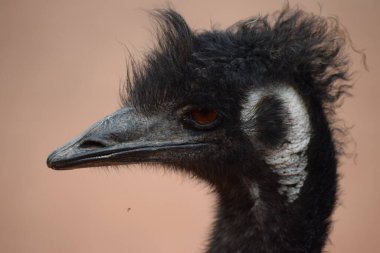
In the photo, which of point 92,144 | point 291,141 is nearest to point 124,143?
point 92,144

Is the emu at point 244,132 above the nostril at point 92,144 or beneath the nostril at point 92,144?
above

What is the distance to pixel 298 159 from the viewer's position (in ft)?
5.30

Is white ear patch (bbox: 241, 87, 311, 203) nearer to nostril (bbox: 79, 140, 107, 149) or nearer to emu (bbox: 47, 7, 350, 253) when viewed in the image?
emu (bbox: 47, 7, 350, 253)

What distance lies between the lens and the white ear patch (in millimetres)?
1613

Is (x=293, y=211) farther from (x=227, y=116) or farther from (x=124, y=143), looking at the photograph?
(x=124, y=143)

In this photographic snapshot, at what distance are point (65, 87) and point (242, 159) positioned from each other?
7.40 feet

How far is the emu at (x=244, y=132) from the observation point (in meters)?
1.61

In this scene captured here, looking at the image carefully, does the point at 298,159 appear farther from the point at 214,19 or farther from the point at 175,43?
the point at 214,19

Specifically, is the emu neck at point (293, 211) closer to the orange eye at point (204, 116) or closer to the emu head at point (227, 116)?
the emu head at point (227, 116)

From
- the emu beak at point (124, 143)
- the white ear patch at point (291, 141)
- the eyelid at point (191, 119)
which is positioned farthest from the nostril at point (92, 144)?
the white ear patch at point (291, 141)

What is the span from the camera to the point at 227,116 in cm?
162

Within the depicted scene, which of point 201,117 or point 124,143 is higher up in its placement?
point 201,117

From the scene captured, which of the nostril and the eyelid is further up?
the eyelid

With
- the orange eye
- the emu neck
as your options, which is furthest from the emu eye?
the emu neck
